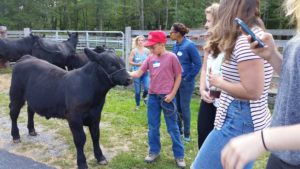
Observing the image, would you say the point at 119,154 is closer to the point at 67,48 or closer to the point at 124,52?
the point at 67,48

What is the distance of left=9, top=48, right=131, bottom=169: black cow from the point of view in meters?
4.53

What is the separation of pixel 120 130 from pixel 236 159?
547 cm

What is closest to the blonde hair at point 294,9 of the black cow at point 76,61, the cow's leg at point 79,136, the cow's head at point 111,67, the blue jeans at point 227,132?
the blue jeans at point 227,132

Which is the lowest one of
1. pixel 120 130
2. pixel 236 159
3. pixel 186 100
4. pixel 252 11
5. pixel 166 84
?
pixel 120 130

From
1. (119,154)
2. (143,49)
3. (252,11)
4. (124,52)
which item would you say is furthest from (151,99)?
(124,52)

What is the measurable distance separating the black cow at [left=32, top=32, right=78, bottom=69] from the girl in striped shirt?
7.84 m

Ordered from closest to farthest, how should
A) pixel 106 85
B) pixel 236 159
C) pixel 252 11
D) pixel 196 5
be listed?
pixel 236 159
pixel 252 11
pixel 106 85
pixel 196 5

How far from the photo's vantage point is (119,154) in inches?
210

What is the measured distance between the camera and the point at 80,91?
15.0 ft


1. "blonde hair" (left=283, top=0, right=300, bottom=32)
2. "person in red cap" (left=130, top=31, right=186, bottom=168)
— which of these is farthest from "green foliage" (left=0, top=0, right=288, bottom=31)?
"blonde hair" (left=283, top=0, right=300, bottom=32)

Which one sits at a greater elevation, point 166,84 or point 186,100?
point 166,84

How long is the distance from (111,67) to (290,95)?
317cm

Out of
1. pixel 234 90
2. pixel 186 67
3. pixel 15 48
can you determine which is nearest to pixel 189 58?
pixel 186 67

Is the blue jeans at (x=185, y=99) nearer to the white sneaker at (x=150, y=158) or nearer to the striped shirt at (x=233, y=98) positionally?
the white sneaker at (x=150, y=158)
